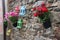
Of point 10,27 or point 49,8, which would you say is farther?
point 10,27

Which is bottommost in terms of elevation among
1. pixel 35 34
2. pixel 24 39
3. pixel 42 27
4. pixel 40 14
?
pixel 24 39

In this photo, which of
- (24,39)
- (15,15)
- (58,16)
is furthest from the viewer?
(15,15)

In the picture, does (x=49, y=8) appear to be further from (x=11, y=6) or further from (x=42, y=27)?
(x=11, y=6)

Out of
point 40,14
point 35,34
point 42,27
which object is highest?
point 40,14

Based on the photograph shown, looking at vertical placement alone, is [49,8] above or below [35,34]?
above

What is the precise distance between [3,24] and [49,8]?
1526mm

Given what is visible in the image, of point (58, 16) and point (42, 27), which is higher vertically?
point (58, 16)

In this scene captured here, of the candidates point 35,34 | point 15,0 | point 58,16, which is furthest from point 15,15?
point 58,16

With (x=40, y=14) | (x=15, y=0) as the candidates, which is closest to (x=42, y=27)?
(x=40, y=14)

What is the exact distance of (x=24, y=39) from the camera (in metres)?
2.60

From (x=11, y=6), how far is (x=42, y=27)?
1.31 metres

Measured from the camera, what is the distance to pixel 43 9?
2.08 metres

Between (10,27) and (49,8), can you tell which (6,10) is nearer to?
(10,27)

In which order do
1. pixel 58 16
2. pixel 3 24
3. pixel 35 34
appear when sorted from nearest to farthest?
pixel 58 16 → pixel 35 34 → pixel 3 24
